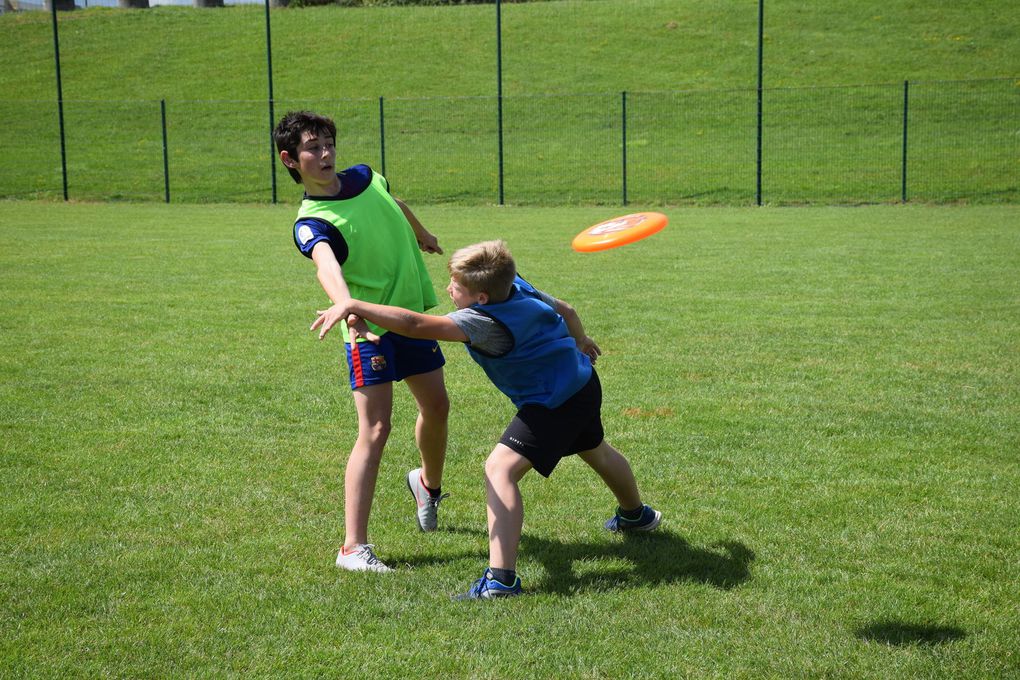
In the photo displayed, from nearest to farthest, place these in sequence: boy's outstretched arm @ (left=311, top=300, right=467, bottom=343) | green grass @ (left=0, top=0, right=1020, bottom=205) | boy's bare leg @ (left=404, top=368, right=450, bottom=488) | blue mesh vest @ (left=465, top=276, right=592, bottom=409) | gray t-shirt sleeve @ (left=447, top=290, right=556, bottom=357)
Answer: boy's outstretched arm @ (left=311, top=300, right=467, bottom=343) → gray t-shirt sleeve @ (left=447, top=290, right=556, bottom=357) → blue mesh vest @ (left=465, top=276, right=592, bottom=409) → boy's bare leg @ (left=404, top=368, right=450, bottom=488) → green grass @ (left=0, top=0, right=1020, bottom=205)

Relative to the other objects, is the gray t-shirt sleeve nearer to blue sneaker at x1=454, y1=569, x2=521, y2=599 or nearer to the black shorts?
the black shorts

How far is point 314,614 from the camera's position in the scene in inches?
144

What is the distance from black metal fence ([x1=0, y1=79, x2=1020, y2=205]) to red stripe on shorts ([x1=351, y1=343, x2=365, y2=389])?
891 inches

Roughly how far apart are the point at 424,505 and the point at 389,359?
0.80 metres

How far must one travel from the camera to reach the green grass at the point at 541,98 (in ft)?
98.8

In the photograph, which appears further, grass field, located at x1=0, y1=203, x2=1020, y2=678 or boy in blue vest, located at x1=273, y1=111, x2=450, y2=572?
boy in blue vest, located at x1=273, y1=111, x2=450, y2=572

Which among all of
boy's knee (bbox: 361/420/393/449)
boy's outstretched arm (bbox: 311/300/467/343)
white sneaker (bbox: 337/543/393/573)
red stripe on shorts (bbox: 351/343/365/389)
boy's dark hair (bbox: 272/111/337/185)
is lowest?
white sneaker (bbox: 337/543/393/573)

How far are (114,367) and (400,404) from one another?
8.03 feet

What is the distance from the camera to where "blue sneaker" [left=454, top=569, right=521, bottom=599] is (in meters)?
3.76

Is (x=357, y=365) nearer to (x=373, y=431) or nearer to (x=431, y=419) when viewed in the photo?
(x=373, y=431)

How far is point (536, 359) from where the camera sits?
154 inches

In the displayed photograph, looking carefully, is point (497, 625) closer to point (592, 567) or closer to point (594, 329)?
point (592, 567)

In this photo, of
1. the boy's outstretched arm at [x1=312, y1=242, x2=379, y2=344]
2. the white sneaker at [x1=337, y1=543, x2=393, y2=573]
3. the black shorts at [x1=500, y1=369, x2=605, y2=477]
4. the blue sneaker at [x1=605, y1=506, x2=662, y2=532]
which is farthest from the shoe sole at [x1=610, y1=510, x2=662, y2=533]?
the boy's outstretched arm at [x1=312, y1=242, x2=379, y2=344]

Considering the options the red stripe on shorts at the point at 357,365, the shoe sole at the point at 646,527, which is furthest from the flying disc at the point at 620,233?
the shoe sole at the point at 646,527
